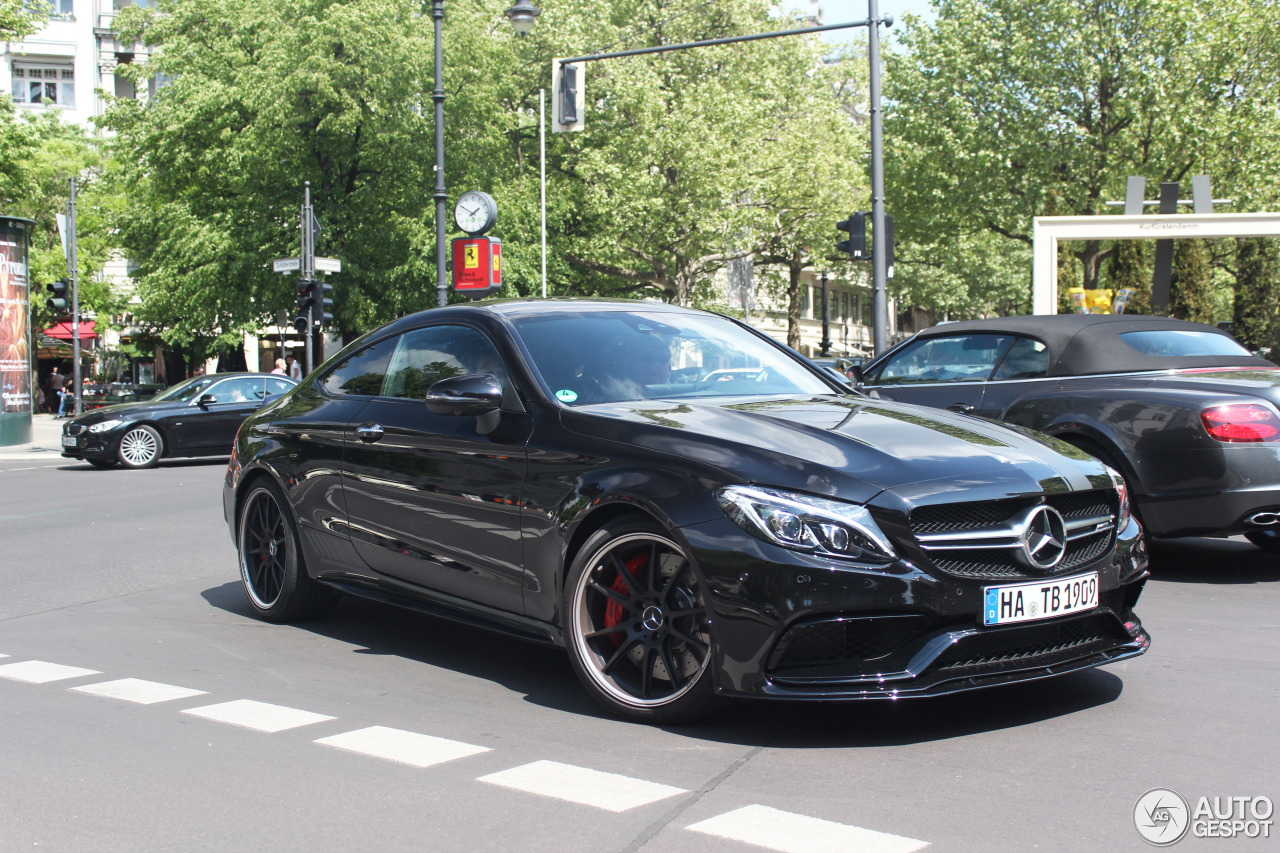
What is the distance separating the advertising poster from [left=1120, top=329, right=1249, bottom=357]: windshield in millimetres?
21281

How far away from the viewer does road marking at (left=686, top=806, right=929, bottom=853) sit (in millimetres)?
3338

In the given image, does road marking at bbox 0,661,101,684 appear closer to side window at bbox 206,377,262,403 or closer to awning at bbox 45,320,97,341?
side window at bbox 206,377,262,403

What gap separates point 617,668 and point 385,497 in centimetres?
161

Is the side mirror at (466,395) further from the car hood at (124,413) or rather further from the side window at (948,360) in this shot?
the car hood at (124,413)

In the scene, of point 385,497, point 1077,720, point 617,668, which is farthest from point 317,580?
point 1077,720

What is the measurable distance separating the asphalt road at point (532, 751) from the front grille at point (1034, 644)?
259 millimetres

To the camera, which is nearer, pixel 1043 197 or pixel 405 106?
pixel 405 106

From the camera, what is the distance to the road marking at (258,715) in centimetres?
473

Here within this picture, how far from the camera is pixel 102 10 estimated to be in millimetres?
59750

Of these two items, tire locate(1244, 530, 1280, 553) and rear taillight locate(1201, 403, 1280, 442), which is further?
tire locate(1244, 530, 1280, 553)

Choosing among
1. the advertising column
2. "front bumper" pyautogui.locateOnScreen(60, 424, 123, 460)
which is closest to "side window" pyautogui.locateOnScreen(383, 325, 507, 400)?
"front bumper" pyautogui.locateOnScreen(60, 424, 123, 460)

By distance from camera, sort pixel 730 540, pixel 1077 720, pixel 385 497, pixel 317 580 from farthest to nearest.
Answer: pixel 317 580, pixel 385 497, pixel 1077 720, pixel 730 540

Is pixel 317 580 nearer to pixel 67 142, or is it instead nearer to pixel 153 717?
pixel 153 717

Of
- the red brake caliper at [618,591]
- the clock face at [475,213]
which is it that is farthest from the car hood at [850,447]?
the clock face at [475,213]
